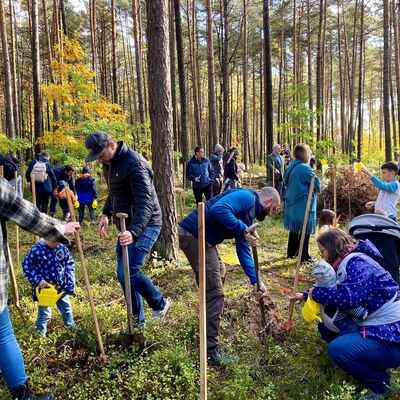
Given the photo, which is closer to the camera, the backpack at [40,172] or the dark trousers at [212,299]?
the dark trousers at [212,299]

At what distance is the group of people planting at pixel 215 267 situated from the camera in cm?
263

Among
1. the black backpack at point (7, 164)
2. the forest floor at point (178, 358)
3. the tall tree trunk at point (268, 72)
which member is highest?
the tall tree trunk at point (268, 72)

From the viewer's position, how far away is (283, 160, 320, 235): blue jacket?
604 centimetres

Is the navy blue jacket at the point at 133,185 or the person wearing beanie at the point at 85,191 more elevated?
the navy blue jacket at the point at 133,185

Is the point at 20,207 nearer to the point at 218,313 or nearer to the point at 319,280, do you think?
the point at 218,313

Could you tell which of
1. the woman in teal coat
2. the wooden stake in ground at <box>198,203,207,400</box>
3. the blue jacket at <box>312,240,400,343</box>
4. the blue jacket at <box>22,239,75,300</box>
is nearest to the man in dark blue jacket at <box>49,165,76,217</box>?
the woman in teal coat

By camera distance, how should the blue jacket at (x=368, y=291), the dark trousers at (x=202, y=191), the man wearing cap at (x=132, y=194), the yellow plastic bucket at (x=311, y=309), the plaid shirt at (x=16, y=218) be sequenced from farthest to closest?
the dark trousers at (x=202, y=191)
the man wearing cap at (x=132, y=194)
the yellow plastic bucket at (x=311, y=309)
the blue jacket at (x=368, y=291)
the plaid shirt at (x=16, y=218)

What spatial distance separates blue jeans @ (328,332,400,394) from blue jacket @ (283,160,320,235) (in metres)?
3.15

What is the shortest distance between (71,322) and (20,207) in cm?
181

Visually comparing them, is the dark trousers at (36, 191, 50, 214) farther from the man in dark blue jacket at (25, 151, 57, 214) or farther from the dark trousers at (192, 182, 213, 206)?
the dark trousers at (192, 182, 213, 206)

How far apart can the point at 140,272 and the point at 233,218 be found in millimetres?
1147

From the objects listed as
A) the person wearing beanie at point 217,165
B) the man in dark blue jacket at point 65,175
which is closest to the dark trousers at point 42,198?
the man in dark blue jacket at point 65,175

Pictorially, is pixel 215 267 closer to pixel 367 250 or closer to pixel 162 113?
pixel 367 250

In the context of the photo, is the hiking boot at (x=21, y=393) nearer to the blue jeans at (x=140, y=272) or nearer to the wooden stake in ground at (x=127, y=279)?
the wooden stake in ground at (x=127, y=279)
